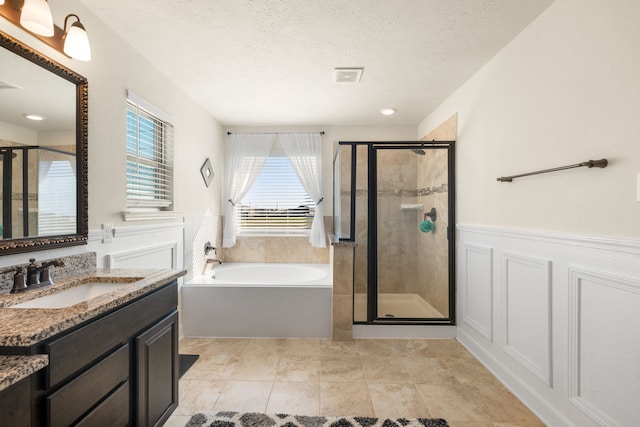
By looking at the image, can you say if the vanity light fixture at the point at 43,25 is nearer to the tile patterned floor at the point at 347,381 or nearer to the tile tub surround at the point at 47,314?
the tile tub surround at the point at 47,314

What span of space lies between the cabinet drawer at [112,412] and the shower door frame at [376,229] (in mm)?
1970

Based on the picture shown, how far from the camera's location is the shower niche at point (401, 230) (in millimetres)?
2895

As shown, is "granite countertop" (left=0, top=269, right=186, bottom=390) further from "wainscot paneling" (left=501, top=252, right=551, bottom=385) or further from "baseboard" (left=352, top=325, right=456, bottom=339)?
"wainscot paneling" (left=501, top=252, right=551, bottom=385)

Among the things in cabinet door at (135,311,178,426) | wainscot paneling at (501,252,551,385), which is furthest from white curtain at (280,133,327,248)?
cabinet door at (135,311,178,426)

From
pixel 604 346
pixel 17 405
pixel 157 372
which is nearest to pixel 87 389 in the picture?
pixel 17 405

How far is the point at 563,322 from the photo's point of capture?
5.25 ft

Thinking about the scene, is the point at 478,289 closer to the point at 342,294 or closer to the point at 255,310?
the point at 342,294

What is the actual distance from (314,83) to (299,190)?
160 centimetres

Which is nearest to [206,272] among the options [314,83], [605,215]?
[314,83]

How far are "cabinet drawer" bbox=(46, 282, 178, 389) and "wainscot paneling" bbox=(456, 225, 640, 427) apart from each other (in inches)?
81.7

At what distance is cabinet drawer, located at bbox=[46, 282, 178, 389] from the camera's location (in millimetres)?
944

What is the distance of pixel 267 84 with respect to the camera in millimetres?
2680

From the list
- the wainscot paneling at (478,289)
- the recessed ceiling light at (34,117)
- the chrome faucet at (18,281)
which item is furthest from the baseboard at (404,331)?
the recessed ceiling light at (34,117)

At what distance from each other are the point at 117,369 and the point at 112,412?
156 mm
